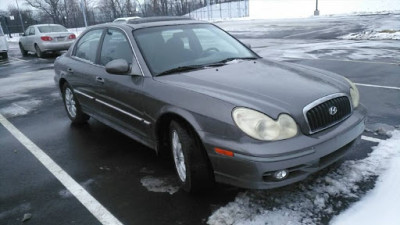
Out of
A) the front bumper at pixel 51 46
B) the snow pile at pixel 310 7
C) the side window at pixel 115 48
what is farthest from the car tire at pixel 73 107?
the snow pile at pixel 310 7

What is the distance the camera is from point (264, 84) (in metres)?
3.34

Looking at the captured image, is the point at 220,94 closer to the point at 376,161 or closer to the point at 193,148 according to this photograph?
the point at 193,148

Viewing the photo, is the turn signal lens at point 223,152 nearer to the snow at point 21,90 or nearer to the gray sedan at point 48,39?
the snow at point 21,90

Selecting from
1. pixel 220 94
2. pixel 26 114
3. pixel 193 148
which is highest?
pixel 220 94

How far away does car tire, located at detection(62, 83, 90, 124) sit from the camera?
5.72m

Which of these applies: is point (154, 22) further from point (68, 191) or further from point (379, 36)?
point (379, 36)

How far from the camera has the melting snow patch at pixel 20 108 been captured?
709 centimetres

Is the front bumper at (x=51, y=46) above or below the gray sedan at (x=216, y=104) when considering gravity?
below

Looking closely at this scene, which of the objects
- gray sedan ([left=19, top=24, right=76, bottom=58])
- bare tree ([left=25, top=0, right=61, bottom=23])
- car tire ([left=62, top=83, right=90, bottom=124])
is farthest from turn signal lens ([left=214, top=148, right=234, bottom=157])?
bare tree ([left=25, top=0, right=61, bottom=23])

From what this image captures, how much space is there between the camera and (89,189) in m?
3.76

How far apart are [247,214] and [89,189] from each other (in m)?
1.69

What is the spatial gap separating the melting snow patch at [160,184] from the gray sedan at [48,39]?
1503 centimetres

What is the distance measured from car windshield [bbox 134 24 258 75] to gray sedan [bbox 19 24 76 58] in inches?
560

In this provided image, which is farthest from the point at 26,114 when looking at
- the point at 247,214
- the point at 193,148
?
the point at 247,214
